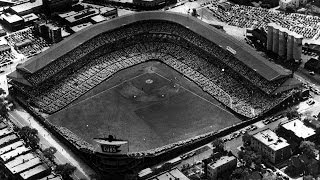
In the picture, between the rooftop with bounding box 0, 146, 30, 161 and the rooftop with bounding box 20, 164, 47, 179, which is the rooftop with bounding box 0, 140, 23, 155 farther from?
the rooftop with bounding box 20, 164, 47, 179

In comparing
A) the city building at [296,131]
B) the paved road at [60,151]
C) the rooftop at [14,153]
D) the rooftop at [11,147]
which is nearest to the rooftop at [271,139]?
the city building at [296,131]

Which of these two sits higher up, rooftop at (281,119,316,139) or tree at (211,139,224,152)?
rooftop at (281,119,316,139)

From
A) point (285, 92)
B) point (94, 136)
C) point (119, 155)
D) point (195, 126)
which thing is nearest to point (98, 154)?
point (119, 155)

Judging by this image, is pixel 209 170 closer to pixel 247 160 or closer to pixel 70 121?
pixel 247 160

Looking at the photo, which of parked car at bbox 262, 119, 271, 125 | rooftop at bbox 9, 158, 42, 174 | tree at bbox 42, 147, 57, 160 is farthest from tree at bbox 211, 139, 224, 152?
rooftop at bbox 9, 158, 42, 174

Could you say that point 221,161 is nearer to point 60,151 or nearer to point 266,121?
point 266,121

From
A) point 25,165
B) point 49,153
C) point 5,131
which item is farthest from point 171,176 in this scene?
point 5,131
